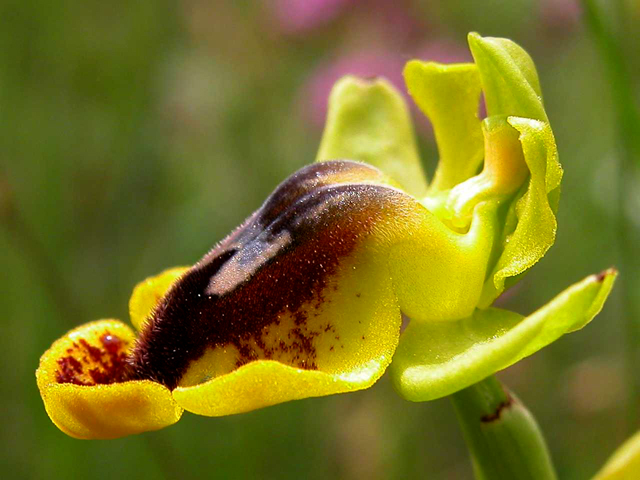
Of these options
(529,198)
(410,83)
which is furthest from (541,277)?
(529,198)

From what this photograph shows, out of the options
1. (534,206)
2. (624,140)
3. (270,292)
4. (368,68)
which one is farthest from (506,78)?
(368,68)

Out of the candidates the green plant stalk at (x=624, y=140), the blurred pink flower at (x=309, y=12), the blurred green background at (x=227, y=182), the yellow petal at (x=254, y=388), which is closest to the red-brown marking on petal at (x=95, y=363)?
the yellow petal at (x=254, y=388)

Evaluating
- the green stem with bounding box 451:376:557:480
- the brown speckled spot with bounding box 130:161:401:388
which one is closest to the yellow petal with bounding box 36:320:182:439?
the brown speckled spot with bounding box 130:161:401:388

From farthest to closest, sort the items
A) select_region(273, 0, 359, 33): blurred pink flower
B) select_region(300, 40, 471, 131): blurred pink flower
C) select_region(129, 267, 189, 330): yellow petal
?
select_region(273, 0, 359, 33): blurred pink flower
select_region(300, 40, 471, 131): blurred pink flower
select_region(129, 267, 189, 330): yellow petal

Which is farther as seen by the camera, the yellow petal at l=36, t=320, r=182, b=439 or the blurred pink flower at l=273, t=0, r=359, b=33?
the blurred pink flower at l=273, t=0, r=359, b=33

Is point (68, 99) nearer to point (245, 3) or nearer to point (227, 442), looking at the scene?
point (245, 3)

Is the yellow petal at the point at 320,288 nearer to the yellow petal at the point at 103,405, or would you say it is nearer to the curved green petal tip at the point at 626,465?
the yellow petal at the point at 103,405

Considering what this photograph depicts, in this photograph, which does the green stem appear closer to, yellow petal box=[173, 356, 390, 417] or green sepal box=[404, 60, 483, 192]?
yellow petal box=[173, 356, 390, 417]
